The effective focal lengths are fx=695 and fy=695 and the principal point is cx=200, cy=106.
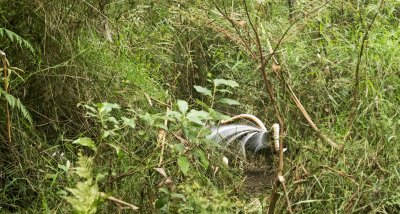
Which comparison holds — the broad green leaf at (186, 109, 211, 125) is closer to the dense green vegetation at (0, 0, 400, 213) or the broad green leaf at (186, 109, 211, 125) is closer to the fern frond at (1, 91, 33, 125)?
the dense green vegetation at (0, 0, 400, 213)

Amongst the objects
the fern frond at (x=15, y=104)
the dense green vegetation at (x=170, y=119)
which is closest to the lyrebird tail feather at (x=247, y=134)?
the dense green vegetation at (x=170, y=119)

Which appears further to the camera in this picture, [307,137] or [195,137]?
[307,137]

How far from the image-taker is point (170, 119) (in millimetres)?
2588

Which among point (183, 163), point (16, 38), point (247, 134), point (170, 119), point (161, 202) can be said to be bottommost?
point (247, 134)

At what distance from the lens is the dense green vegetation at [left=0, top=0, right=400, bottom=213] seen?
9.13 feet

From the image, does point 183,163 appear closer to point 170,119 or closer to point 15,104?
point 170,119

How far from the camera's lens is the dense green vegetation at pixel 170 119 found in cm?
278

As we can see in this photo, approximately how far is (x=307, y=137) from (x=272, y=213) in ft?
3.17

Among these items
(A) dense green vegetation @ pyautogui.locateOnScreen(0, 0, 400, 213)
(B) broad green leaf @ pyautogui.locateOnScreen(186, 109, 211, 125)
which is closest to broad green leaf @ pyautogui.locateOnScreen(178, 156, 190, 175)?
(A) dense green vegetation @ pyautogui.locateOnScreen(0, 0, 400, 213)

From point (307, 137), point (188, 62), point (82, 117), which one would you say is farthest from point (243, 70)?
point (82, 117)

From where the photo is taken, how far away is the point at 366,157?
3266 mm

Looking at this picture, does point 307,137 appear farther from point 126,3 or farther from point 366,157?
point 126,3

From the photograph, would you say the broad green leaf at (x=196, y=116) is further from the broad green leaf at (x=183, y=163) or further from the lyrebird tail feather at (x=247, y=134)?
the lyrebird tail feather at (x=247, y=134)

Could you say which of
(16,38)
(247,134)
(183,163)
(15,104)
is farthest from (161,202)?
(247,134)
